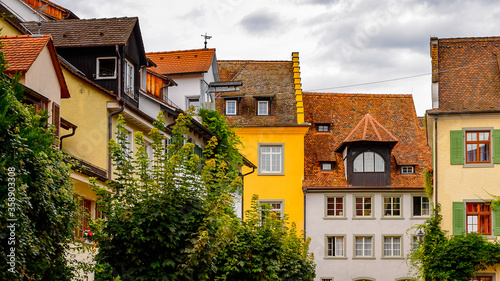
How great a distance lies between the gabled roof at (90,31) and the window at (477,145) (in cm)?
1741

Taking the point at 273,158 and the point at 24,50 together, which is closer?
the point at 24,50

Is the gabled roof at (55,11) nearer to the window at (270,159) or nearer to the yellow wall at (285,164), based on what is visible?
the yellow wall at (285,164)

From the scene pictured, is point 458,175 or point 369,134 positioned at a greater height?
point 369,134

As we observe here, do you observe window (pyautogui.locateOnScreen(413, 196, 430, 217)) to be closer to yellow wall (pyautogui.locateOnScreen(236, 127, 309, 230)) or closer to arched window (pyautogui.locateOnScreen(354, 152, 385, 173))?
arched window (pyautogui.locateOnScreen(354, 152, 385, 173))

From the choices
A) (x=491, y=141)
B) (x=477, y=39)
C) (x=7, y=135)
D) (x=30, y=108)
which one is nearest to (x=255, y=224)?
(x=30, y=108)

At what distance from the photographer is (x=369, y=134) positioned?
50.2m

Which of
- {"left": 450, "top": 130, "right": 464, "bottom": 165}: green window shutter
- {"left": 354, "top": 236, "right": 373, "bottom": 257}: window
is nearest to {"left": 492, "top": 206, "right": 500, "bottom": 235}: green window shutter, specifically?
A: {"left": 450, "top": 130, "right": 464, "bottom": 165}: green window shutter

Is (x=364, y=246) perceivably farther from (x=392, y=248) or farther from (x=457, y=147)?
(x=457, y=147)

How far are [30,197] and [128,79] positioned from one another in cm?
1646

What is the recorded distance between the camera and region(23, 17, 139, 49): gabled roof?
25.7 meters

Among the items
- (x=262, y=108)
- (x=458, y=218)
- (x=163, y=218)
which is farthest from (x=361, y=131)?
(x=163, y=218)

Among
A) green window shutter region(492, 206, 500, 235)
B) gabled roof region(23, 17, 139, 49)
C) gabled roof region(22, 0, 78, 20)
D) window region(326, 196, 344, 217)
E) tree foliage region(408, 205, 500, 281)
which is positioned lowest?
tree foliage region(408, 205, 500, 281)

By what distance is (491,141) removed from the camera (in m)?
37.9

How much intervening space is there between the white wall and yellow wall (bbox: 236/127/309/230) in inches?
50.4
